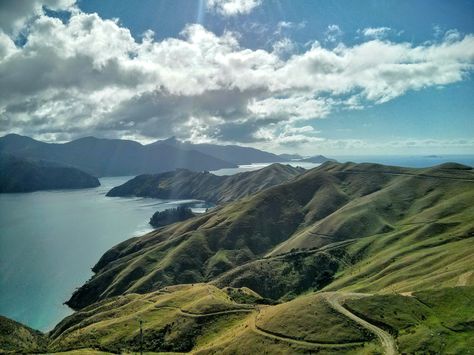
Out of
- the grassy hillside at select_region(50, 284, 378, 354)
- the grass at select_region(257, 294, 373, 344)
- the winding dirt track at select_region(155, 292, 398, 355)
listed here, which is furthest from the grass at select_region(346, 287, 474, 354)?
the grassy hillside at select_region(50, 284, 378, 354)

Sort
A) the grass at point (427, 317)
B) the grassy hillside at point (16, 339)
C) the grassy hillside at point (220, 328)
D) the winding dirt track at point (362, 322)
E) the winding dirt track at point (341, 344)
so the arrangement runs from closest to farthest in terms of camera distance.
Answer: the grass at point (427, 317), the winding dirt track at point (362, 322), the winding dirt track at point (341, 344), the grassy hillside at point (220, 328), the grassy hillside at point (16, 339)

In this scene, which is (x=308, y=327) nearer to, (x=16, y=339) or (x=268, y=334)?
(x=268, y=334)

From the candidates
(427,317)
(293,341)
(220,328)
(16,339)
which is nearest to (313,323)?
(293,341)

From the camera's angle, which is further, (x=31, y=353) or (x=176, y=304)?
(x=176, y=304)

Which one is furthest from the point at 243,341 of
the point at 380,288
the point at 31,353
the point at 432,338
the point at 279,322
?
the point at 380,288

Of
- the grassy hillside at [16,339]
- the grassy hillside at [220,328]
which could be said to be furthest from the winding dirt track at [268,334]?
the grassy hillside at [16,339]

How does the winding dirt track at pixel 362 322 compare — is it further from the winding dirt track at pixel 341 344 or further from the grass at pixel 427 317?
the grass at pixel 427 317

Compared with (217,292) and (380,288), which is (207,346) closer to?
(217,292)

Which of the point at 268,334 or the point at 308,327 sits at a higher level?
the point at 308,327
